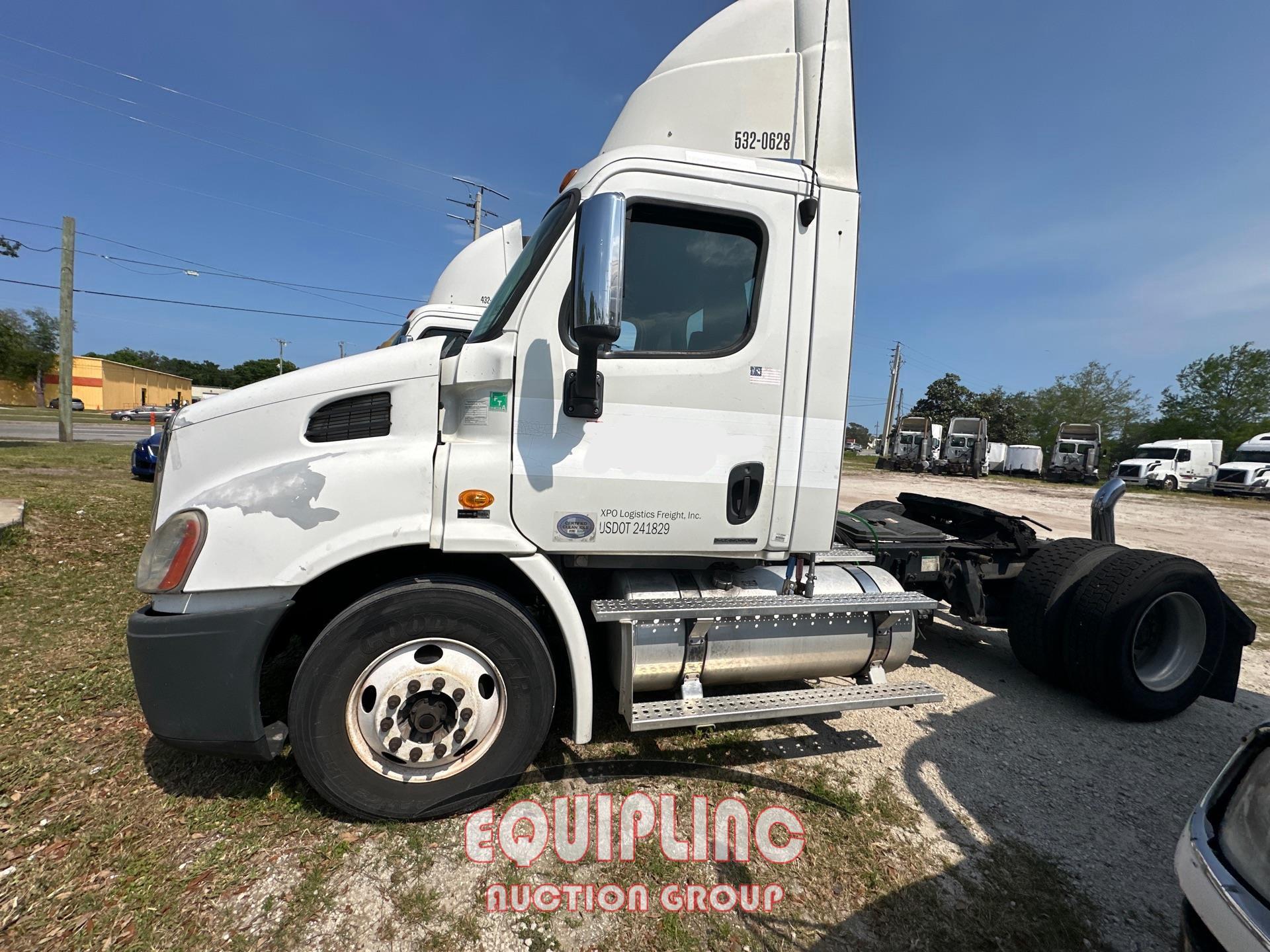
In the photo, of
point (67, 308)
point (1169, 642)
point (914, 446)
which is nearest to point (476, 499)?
point (1169, 642)

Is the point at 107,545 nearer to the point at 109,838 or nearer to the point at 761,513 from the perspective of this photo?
the point at 109,838

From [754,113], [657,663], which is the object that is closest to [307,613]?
[657,663]

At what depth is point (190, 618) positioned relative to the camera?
221 centimetres

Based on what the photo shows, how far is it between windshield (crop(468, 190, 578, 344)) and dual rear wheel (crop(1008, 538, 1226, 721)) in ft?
13.0

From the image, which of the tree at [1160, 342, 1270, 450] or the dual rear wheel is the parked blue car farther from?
the tree at [1160, 342, 1270, 450]

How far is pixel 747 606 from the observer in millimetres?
2752

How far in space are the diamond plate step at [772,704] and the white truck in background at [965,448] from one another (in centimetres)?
3400

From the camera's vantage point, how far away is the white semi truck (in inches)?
89.9

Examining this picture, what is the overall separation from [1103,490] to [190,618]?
6131mm

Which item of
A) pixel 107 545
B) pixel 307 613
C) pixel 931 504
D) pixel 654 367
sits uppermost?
pixel 654 367

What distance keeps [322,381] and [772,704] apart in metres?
2.59

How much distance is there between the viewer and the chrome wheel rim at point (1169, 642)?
3768 millimetres

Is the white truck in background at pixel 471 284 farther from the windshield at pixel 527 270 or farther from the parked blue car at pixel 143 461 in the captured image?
the parked blue car at pixel 143 461

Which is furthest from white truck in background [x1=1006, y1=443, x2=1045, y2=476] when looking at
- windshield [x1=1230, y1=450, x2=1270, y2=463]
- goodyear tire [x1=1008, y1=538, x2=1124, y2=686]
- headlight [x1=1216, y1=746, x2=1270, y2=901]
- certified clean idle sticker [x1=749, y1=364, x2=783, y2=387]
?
headlight [x1=1216, y1=746, x2=1270, y2=901]
